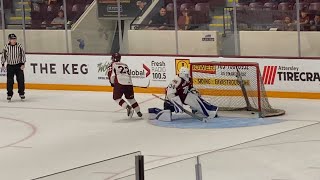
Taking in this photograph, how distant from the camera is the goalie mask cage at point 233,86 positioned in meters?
13.0

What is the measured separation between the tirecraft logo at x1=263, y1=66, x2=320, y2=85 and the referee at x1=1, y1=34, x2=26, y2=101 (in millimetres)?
3939

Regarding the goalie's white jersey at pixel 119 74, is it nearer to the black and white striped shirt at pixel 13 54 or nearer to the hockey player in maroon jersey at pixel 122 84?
the hockey player in maroon jersey at pixel 122 84

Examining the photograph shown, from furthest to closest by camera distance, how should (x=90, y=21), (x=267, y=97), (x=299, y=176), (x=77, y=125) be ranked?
(x=90, y=21), (x=267, y=97), (x=77, y=125), (x=299, y=176)

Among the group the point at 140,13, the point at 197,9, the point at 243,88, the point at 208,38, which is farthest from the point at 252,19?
the point at 243,88

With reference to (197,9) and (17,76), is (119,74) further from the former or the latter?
(197,9)

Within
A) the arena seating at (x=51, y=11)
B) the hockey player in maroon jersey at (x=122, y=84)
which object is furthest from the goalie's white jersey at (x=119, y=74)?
the arena seating at (x=51, y=11)

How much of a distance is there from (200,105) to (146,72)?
10.3 ft

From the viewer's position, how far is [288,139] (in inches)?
231

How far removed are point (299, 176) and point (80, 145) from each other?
6111mm

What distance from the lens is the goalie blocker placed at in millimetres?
12570

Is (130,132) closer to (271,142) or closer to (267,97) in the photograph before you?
(267,97)

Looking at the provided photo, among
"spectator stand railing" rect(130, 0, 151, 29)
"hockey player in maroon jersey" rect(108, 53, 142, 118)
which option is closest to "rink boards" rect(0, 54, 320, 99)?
"spectator stand railing" rect(130, 0, 151, 29)

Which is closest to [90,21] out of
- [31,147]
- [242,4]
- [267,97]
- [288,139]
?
[242,4]

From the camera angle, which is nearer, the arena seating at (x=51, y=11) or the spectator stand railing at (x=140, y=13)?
the spectator stand railing at (x=140, y=13)
